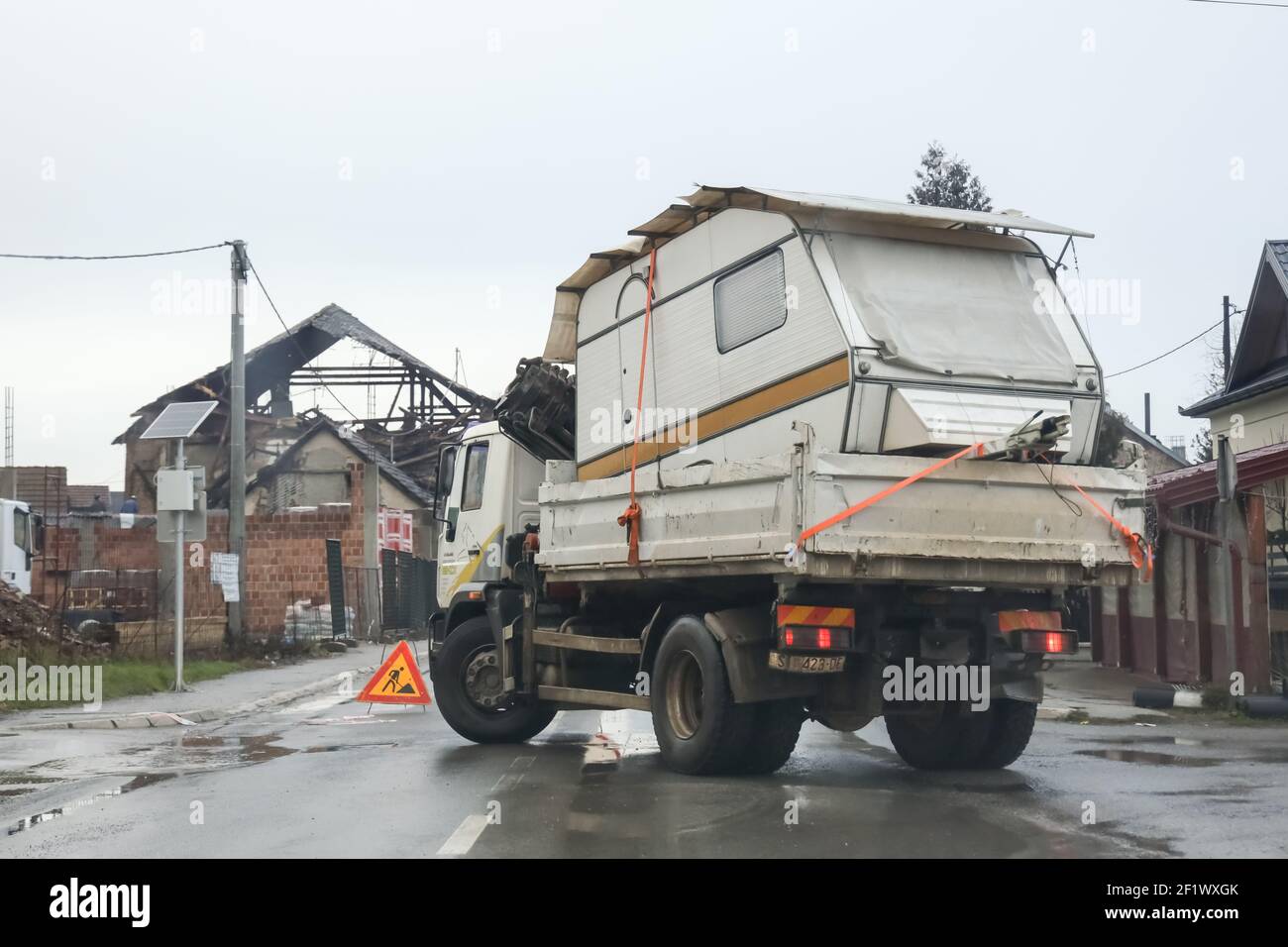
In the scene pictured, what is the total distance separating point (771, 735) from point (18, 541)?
25269 mm

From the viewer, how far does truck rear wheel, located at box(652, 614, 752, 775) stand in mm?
10166

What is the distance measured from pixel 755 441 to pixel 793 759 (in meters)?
3.01

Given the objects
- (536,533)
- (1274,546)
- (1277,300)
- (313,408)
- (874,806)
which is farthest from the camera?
(313,408)

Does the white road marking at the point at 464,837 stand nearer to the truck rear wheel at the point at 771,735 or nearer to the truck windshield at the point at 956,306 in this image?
the truck rear wheel at the point at 771,735

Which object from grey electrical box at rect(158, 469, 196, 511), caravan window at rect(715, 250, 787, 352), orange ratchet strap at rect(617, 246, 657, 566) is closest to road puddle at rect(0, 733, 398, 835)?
orange ratchet strap at rect(617, 246, 657, 566)

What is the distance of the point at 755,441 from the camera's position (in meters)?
10.2

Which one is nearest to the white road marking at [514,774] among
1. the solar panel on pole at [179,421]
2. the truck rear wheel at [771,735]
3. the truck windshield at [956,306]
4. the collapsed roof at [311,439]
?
the truck rear wheel at [771,735]

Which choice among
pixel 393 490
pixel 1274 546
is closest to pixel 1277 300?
pixel 1274 546

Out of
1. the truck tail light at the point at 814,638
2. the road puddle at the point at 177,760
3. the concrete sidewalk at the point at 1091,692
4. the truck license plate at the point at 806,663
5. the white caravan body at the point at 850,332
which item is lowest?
the concrete sidewalk at the point at 1091,692

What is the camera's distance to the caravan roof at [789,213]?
10.0m

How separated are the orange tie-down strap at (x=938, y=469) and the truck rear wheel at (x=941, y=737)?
1599 millimetres

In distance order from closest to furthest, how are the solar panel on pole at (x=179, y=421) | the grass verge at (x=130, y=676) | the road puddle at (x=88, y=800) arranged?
1. the road puddle at (x=88, y=800)
2. the grass verge at (x=130, y=676)
3. the solar panel on pole at (x=179, y=421)
